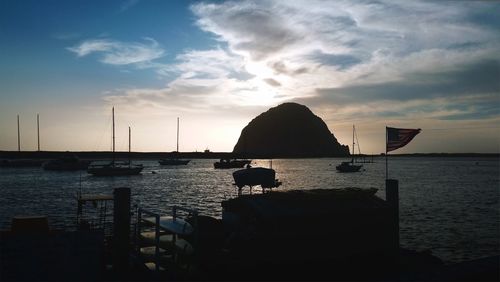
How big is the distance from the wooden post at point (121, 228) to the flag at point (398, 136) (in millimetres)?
13506

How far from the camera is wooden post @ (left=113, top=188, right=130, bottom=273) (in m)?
15.4

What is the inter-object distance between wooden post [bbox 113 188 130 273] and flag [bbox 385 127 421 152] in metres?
13.5

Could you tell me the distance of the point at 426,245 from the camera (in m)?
31.1

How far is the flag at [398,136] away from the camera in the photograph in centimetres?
2160

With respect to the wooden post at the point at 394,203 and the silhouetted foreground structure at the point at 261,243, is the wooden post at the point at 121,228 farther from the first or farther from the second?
the wooden post at the point at 394,203

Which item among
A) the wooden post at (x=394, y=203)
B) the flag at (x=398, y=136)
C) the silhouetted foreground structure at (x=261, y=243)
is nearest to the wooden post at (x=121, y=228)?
the silhouetted foreground structure at (x=261, y=243)

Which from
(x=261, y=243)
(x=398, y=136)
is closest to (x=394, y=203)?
(x=398, y=136)

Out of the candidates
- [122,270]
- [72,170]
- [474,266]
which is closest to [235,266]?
[122,270]

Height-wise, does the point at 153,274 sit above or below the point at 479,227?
above

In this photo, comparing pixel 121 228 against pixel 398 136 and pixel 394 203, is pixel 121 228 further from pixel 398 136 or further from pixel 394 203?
pixel 398 136

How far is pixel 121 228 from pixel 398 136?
1460 cm

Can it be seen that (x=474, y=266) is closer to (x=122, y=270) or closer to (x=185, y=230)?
(x=185, y=230)

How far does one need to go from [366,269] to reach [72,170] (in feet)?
468

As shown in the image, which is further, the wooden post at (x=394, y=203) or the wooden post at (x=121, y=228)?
the wooden post at (x=394, y=203)
